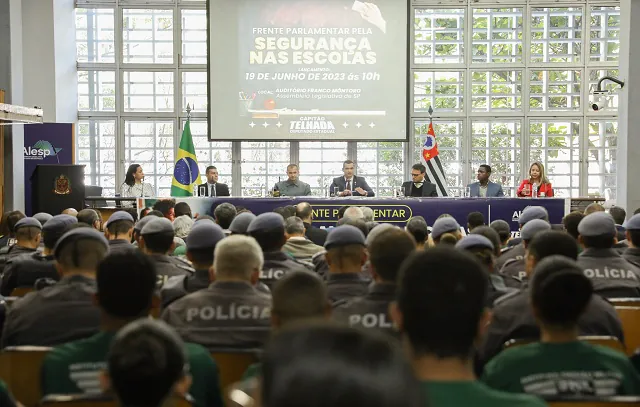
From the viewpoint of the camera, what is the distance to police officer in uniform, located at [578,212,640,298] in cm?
452

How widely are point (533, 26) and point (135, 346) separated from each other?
14.2 m

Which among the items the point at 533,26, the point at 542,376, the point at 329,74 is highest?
the point at 533,26

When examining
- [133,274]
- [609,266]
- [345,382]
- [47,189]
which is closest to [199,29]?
[47,189]

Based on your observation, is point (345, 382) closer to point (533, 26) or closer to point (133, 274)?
point (133, 274)

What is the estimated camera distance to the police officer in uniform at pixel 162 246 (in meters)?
4.88

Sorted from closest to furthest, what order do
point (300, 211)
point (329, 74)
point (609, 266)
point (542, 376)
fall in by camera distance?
point (542, 376)
point (609, 266)
point (300, 211)
point (329, 74)

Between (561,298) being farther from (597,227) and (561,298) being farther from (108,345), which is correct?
(597,227)

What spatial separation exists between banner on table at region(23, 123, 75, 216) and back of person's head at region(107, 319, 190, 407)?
39.0 feet

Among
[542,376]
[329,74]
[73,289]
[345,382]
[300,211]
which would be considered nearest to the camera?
[345,382]

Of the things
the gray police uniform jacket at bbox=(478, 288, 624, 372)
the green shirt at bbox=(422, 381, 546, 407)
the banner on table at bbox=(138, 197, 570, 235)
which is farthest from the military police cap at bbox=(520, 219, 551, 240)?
the banner on table at bbox=(138, 197, 570, 235)

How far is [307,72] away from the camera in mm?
14031

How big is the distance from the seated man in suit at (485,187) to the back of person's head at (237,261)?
27.9ft

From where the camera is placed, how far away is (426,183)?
1176 centimetres

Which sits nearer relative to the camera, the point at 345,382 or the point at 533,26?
the point at 345,382
